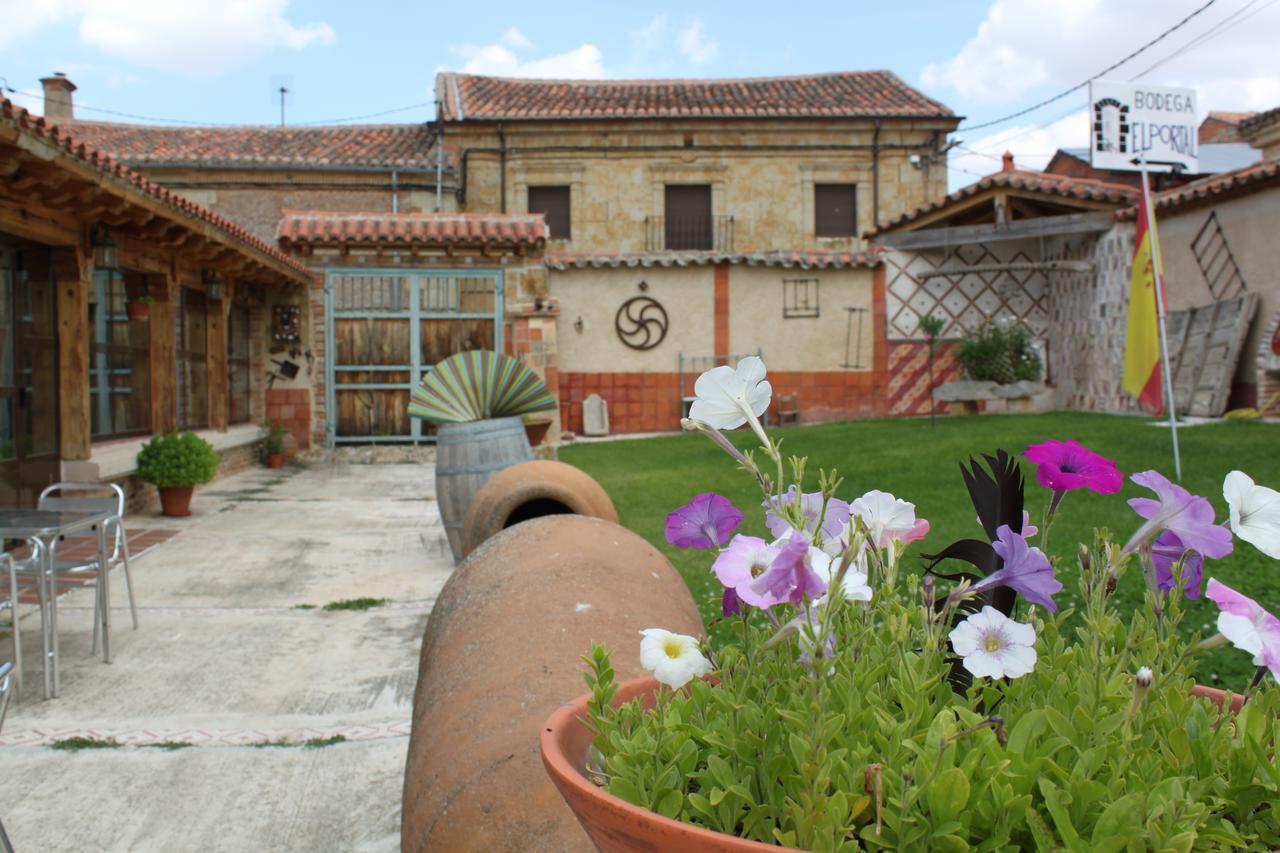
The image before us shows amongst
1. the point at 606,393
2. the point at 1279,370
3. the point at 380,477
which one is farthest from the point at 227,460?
the point at 1279,370

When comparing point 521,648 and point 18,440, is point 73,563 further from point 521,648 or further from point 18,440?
point 18,440

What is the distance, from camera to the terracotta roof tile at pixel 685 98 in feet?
68.7

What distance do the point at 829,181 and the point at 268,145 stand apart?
11464mm

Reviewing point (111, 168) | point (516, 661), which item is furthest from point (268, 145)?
point (516, 661)

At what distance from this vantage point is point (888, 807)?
790 mm

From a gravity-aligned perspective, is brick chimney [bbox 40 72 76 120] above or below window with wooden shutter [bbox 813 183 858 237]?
above

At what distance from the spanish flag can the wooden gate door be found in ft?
24.9

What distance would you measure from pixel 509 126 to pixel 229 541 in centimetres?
1552

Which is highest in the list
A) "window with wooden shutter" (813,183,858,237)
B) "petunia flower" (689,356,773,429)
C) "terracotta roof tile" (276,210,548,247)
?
"window with wooden shutter" (813,183,858,237)

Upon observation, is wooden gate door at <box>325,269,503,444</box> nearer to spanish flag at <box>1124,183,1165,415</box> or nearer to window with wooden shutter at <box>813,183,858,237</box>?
spanish flag at <box>1124,183,1165,415</box>

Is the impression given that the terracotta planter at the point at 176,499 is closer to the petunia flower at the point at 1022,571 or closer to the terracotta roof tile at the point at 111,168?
the terracotta roof tile at the point at 111,168

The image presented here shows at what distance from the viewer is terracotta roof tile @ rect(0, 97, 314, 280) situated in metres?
5.21

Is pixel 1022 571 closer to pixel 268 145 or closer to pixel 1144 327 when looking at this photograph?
pixel 1144 327

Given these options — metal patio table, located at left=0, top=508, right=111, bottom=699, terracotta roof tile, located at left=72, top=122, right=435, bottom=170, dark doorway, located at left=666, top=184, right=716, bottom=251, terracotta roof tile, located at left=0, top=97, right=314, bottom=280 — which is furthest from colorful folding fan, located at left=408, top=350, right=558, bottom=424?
dark doorway, located at left=666, top=184, right=716, bottom=251
